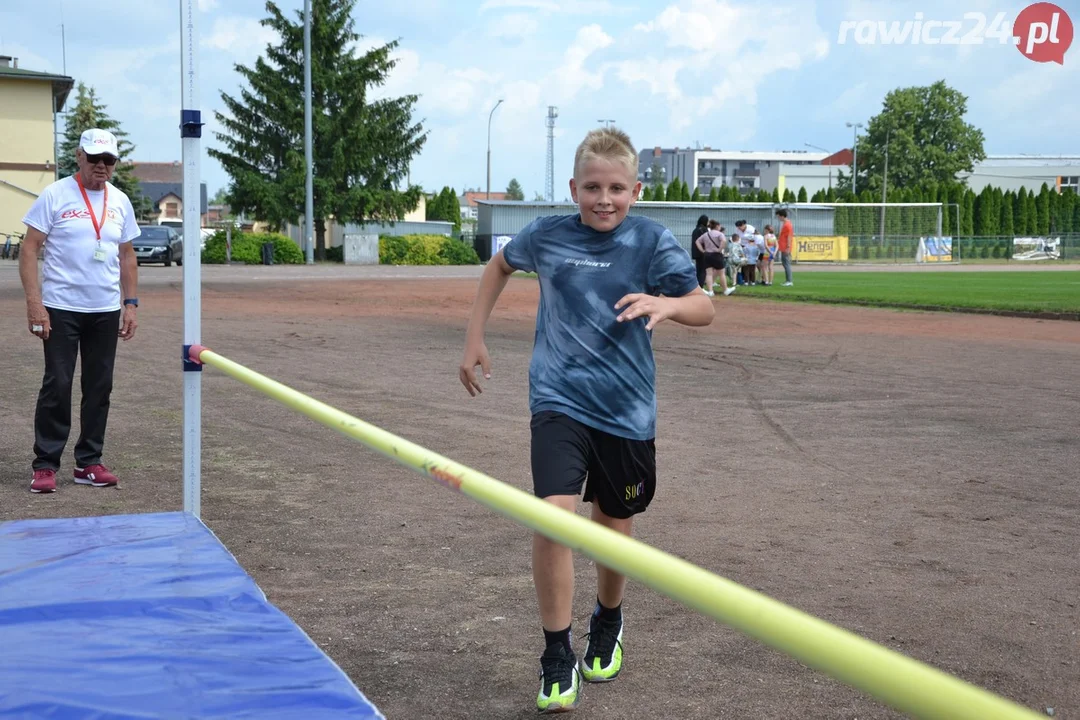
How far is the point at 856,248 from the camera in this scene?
54344 mm

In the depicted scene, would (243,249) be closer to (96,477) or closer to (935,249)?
(935,249)

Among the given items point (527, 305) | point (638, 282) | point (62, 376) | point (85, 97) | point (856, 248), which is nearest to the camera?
point (638, 282)

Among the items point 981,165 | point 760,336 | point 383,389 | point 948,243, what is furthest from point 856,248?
point 981,165

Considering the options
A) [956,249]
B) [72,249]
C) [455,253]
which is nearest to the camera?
[72,249]

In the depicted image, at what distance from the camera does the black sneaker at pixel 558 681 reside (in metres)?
3.57

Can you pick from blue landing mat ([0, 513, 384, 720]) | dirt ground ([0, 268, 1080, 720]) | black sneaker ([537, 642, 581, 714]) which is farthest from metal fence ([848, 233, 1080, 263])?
black sneaker ([537, 642, 581, 714])

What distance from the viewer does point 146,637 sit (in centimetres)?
380

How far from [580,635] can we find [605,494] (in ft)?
2.55

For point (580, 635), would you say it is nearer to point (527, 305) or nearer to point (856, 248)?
point (527, 305)

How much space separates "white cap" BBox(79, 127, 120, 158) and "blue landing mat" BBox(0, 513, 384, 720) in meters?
2.44

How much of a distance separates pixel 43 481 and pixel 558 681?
4207 millimetres

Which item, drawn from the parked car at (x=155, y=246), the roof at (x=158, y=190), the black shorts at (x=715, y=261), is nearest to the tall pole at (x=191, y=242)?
the black shorts at (x=715, y=261)

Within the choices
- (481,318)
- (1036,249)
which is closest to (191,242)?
(481,318)

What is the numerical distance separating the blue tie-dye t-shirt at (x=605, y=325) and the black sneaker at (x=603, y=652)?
2.29ft
